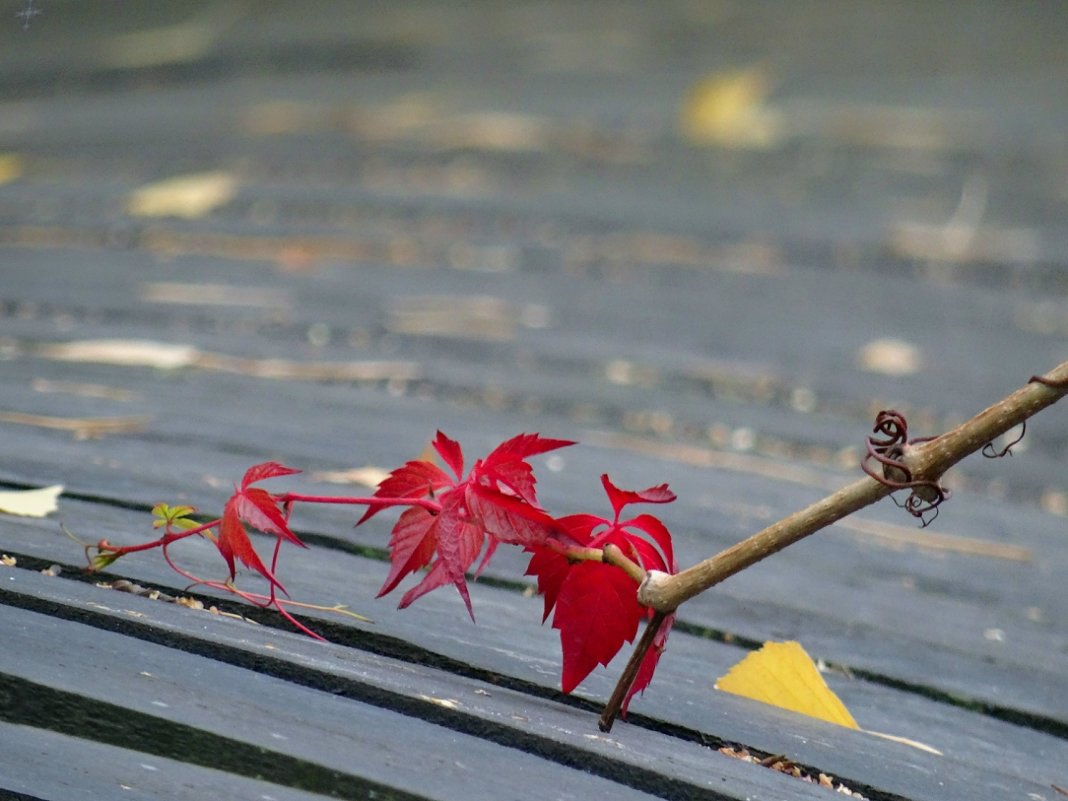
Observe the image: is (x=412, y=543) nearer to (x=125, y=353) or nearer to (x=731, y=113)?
(x=125, y=353)

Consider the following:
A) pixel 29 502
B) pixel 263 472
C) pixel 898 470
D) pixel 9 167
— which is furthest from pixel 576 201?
pixel 898 470

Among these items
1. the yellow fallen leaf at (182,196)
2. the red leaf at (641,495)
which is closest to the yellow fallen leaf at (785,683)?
the red leaf at (641,495)

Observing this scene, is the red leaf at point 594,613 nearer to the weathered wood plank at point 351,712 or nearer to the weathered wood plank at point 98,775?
the weathered wood plank at point 351,712

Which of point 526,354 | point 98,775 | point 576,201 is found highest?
point 576,201

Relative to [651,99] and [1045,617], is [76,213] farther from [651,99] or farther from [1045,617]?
[1045,617]

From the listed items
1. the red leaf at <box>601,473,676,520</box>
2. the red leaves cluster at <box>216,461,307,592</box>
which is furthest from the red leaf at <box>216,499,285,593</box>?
the red leaf at <box>601,473,676,520</box>

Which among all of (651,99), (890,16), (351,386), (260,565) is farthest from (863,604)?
(890,16)

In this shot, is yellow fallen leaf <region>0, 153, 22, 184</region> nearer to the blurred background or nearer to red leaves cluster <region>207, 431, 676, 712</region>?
the blurred background
